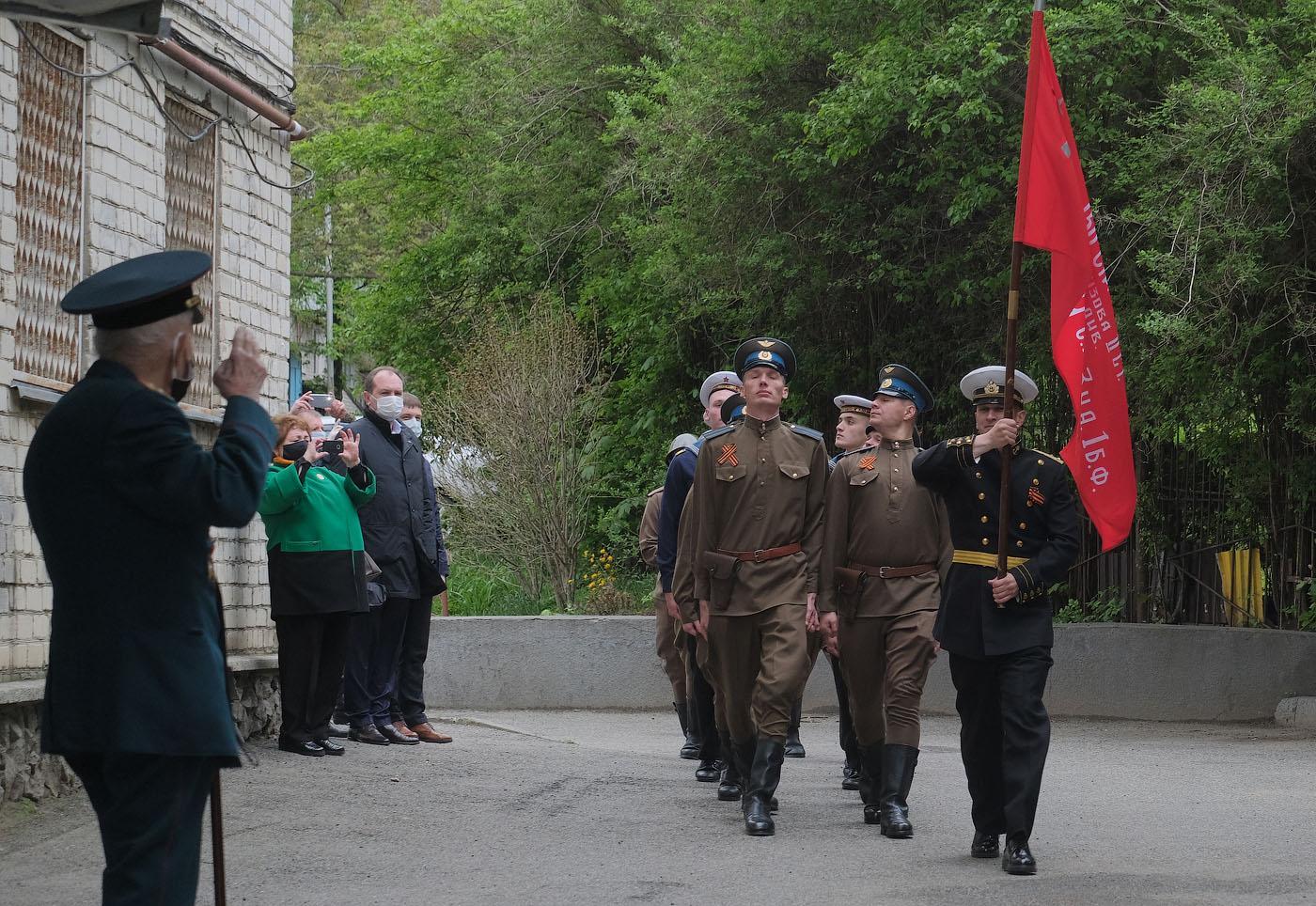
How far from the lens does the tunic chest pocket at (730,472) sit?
841cm

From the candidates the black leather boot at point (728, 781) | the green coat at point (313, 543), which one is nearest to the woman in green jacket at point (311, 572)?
the green coat at point (313, 543)

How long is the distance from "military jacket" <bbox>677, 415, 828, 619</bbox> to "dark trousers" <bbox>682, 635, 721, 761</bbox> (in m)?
1.66

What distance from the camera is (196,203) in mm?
11477

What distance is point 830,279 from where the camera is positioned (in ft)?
57.1

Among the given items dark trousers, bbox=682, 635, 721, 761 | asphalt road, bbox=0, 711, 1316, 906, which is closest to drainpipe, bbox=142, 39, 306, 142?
asphalt road, bbox=0, 711, 1316, 906

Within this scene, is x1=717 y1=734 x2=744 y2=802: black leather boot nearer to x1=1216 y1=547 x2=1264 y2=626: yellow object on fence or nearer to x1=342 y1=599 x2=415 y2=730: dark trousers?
x1=342 y1=599 x2=415 y2=730: dark trousers

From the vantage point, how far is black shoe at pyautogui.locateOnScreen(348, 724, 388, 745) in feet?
36.3

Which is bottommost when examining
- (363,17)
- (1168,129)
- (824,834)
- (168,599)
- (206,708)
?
(824,834)

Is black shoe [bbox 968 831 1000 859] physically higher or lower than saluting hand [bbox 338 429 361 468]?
lower

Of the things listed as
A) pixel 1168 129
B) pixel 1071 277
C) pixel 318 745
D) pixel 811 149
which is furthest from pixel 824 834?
pixel 811 149

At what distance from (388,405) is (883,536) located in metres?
4.11

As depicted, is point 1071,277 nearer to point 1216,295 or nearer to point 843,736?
point 843,736

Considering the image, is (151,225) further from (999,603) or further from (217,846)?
(217,846)

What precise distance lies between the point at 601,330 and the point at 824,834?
16806 millimetres
